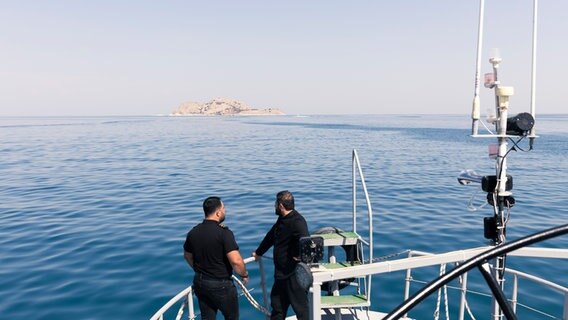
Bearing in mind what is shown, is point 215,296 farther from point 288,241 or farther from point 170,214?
point 170,214

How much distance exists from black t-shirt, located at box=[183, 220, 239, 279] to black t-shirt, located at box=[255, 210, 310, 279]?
2.28ft

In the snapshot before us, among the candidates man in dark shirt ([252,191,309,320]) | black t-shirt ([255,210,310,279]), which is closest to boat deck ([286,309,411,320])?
man in dark shirt ([252,191,309,320])

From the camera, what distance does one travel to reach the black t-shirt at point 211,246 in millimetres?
4977

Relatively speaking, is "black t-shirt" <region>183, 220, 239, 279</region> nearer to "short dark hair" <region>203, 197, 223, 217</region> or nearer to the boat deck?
"short dark hair" <region>203, 197, 223, 217</region>

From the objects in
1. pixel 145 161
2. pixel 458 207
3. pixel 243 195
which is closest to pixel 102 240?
pixel 243 195

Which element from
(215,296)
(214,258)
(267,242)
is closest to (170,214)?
(267,242)

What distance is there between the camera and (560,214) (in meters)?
17.4

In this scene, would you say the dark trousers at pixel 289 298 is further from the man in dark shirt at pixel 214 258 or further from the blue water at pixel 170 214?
the blue water at pixel 170 214

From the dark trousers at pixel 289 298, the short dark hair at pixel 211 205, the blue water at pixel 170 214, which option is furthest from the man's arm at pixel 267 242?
the blue water at pixel 170 214

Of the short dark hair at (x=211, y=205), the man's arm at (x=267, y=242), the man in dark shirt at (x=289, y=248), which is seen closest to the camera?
the short dark hair at (x=211, y=205)

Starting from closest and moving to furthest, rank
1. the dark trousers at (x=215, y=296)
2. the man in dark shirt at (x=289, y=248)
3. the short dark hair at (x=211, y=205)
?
the short dark hair at (x=211, y=205) < the dark trousers at (x=215, y=296) < the man in dark shirt at (x=289, y=248)

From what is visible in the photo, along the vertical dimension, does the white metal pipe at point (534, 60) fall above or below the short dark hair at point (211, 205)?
above

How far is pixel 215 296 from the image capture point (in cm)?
513

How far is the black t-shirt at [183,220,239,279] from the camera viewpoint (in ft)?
16.3
